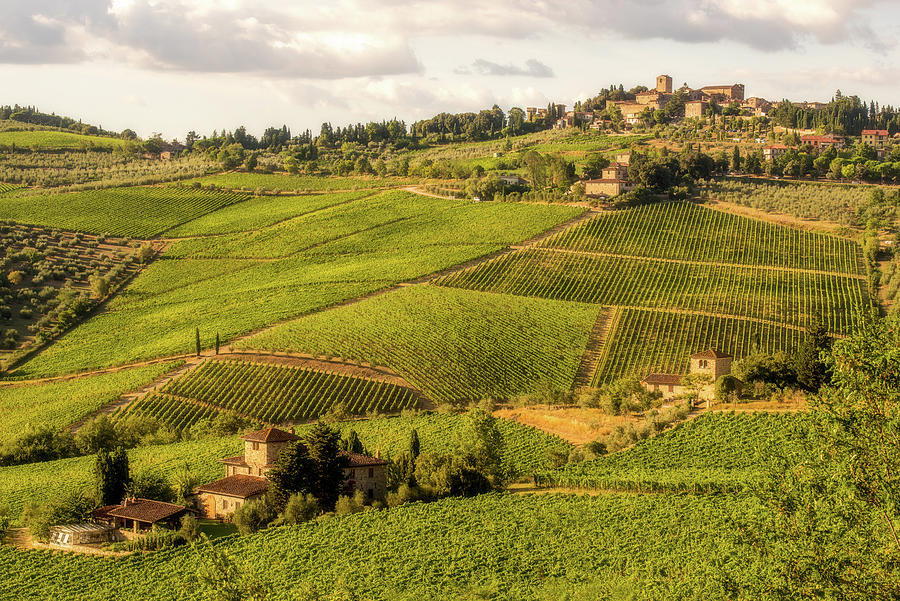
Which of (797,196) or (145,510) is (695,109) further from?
(145,510)

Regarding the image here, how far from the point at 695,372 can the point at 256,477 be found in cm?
2905

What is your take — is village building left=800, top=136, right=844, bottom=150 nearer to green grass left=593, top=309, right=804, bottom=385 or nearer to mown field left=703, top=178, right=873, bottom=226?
mown field left=703, top=178, right=873, bottom=226

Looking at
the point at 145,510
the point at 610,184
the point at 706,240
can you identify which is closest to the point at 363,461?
the point at 145,510

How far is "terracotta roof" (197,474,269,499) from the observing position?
41312 mm

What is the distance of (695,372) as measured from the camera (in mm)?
60281

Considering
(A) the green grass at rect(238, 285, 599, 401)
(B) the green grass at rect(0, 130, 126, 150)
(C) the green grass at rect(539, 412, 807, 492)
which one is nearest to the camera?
(C) the green grass at rect(539, 412, 807, 492)

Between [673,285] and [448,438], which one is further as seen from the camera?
[673,285]

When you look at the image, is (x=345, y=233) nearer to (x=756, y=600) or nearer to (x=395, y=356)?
(x=395, y=356)

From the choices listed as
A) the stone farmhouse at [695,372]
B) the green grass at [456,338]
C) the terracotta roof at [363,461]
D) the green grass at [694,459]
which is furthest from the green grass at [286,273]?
the green grass at [694,459]

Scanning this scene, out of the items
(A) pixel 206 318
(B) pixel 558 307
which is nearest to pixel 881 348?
(B) pixel 558 307

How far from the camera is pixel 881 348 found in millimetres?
17203

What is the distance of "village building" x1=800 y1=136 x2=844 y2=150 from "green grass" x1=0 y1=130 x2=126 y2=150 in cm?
10973

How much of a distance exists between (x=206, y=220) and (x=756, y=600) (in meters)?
103

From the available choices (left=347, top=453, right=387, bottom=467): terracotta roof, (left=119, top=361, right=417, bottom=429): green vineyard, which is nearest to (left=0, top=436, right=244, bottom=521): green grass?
(left=119, top=361, right=417, bottom=429): green vineyard
